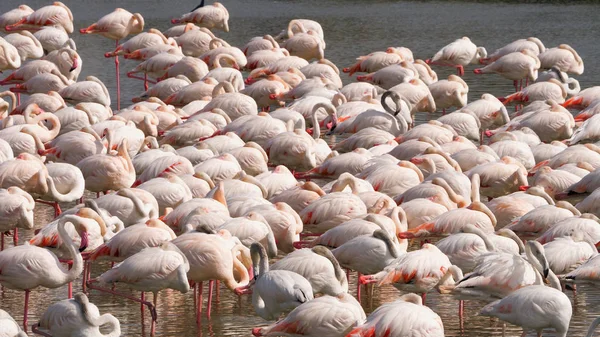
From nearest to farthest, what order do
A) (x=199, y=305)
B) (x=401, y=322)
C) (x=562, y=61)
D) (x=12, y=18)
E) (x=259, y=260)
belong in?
(x=401, y=322)
(x=259, y=260)
(x=199, y=305)
(x=562, y=61)
(x=12, y=18)

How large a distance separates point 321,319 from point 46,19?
13956mm

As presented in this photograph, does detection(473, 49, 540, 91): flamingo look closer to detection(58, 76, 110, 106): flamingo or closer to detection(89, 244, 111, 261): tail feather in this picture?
detection(58, 76, 110, 106): flamingo

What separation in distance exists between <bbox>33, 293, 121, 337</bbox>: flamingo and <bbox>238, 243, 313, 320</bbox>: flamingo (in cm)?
95

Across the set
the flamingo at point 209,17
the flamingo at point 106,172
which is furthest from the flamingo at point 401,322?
the flamingo at point 209,17

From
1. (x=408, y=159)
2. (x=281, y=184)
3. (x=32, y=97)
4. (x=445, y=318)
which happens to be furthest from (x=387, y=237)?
(x=32, y=97)

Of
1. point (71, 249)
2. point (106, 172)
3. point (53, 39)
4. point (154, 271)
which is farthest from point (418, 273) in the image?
point (53, 39)

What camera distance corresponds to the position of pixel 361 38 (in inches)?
1027

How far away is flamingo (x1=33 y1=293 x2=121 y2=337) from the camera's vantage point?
7836 millimetres

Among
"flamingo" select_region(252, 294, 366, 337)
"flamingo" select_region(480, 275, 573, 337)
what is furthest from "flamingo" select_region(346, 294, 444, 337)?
"flamingo" select_region(480, 275, 573, 337)

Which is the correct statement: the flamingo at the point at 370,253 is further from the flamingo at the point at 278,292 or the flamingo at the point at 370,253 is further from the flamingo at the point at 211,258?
the flamingo at the point at 278,292

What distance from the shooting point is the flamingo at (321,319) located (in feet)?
25.0

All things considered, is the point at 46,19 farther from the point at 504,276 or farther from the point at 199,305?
the point at 504,276

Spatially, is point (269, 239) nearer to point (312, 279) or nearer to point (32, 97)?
point (312, 279)

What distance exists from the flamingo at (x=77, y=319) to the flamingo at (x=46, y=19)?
13.1 metres
